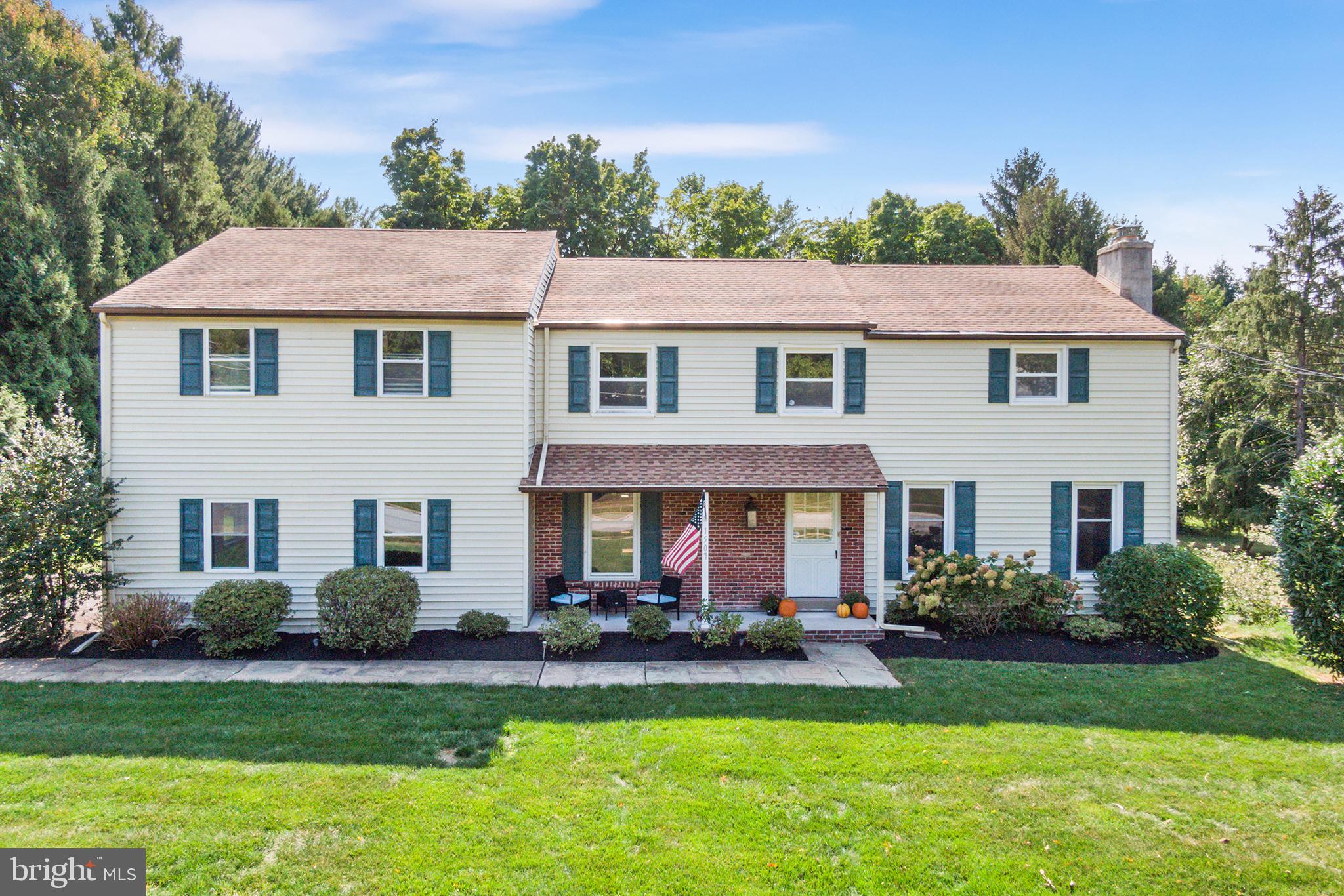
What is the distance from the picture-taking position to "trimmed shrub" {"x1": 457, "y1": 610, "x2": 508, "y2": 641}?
38.2ft

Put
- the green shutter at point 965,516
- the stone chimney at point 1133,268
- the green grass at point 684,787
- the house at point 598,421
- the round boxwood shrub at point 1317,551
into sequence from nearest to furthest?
1. the green grass at point 684,787
2. the round boxwood shrub at point 1317,551
3. the house at point 598,421
4. the green shutter at point 965,516
5. the stone chimney at point 1133,268

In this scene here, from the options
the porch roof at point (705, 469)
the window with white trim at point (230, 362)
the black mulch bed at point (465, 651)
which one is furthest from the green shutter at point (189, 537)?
the porch roof at point (705, 469)

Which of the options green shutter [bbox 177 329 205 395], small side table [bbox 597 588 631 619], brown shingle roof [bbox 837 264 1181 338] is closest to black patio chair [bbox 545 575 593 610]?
small side table [bbox 597 588 631 619]

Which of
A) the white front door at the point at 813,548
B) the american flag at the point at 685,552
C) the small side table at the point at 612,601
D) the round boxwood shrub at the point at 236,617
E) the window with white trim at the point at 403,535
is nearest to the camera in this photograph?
the round boxwood shrub at the point at 236,617

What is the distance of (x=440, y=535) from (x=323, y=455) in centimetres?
239

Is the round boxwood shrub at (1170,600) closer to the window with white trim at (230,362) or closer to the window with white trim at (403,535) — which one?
the window with white trim at (403,535)

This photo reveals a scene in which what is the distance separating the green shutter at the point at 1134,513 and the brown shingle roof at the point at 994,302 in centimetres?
289

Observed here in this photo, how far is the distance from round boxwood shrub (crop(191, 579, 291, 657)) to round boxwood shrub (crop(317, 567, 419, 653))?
755 mm

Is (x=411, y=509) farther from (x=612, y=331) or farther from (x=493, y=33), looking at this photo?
(x=493, y=33)

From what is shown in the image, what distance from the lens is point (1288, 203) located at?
2323 centimetres

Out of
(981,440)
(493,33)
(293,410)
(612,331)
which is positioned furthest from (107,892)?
(981,440)

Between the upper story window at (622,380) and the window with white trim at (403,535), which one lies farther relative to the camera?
the upper story window at (622,380)

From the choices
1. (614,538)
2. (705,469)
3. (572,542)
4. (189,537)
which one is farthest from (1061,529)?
(189,537)

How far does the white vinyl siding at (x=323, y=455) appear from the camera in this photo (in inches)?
464
